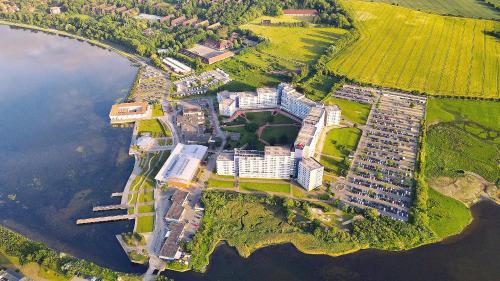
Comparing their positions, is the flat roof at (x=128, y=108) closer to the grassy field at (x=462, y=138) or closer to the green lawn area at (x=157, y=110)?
the green lawn area at (x=157, y=110)

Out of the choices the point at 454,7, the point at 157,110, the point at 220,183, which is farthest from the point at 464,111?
the point at 454,7

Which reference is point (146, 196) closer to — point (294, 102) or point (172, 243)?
point (172, 243)

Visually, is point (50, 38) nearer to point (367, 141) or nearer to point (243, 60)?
point (243, 60)

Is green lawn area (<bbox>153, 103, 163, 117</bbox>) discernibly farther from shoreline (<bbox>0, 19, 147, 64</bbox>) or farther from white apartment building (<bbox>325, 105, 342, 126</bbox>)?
white apartment building (<bbox>325, 105, 342, 126</bbox>)

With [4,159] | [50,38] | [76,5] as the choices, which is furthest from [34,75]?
[76,5]

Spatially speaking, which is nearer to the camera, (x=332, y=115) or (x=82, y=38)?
(x=332, y=115)

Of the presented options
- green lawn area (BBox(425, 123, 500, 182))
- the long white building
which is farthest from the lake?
the long white building
